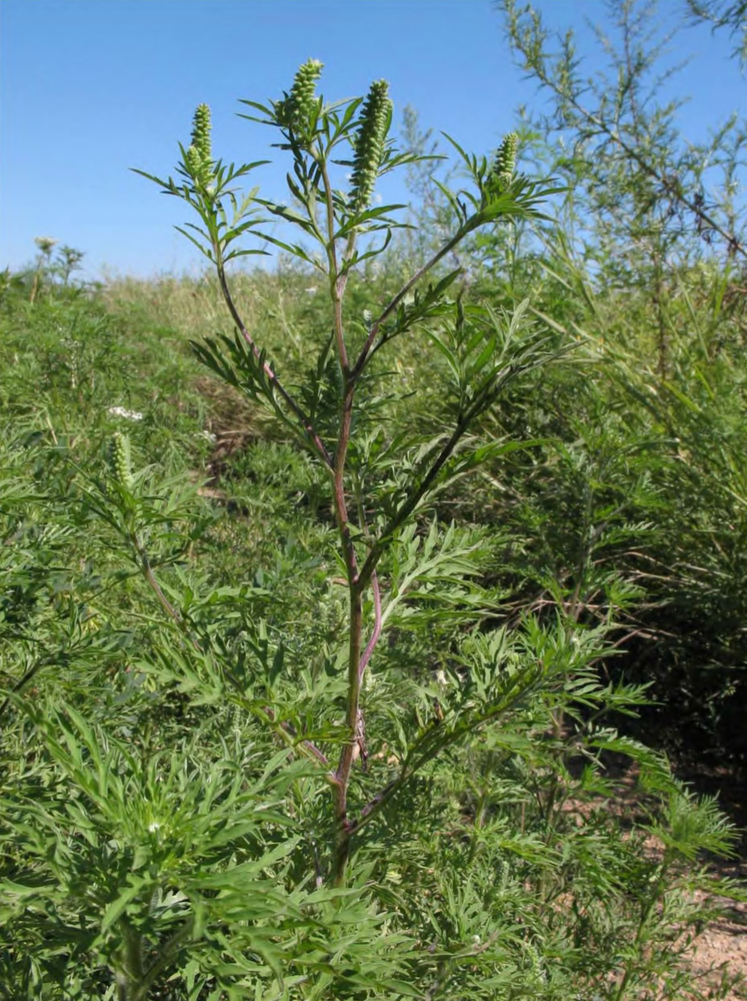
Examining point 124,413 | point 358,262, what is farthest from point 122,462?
point 124,413

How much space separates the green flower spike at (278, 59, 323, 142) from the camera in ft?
3.70

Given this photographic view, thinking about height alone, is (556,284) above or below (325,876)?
above

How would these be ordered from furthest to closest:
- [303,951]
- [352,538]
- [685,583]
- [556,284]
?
1. [556,284]
2. [685,583]
3. [352,538]
4. [303,951]

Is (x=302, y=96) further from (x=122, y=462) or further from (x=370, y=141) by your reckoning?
(x=122, y=462)

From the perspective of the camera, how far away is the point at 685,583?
3.04 metres

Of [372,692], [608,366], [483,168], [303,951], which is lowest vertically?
[303,951]

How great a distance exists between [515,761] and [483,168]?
4.89ft

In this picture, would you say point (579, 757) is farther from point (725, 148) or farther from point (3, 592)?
point (725, 148)

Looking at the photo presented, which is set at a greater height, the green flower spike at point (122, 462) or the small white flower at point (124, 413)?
the small white flower at point (124, 413)

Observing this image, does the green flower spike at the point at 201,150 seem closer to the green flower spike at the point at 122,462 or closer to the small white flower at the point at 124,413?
the green flower spike at the point at 122,462

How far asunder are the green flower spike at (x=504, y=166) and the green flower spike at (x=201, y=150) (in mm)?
414

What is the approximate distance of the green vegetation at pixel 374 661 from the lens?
42.3 inches

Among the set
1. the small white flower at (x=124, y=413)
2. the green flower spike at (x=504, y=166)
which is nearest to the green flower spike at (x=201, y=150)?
the green flower spike at (x=504, y=166)

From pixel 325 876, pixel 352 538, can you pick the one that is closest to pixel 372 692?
pixel 325 876
